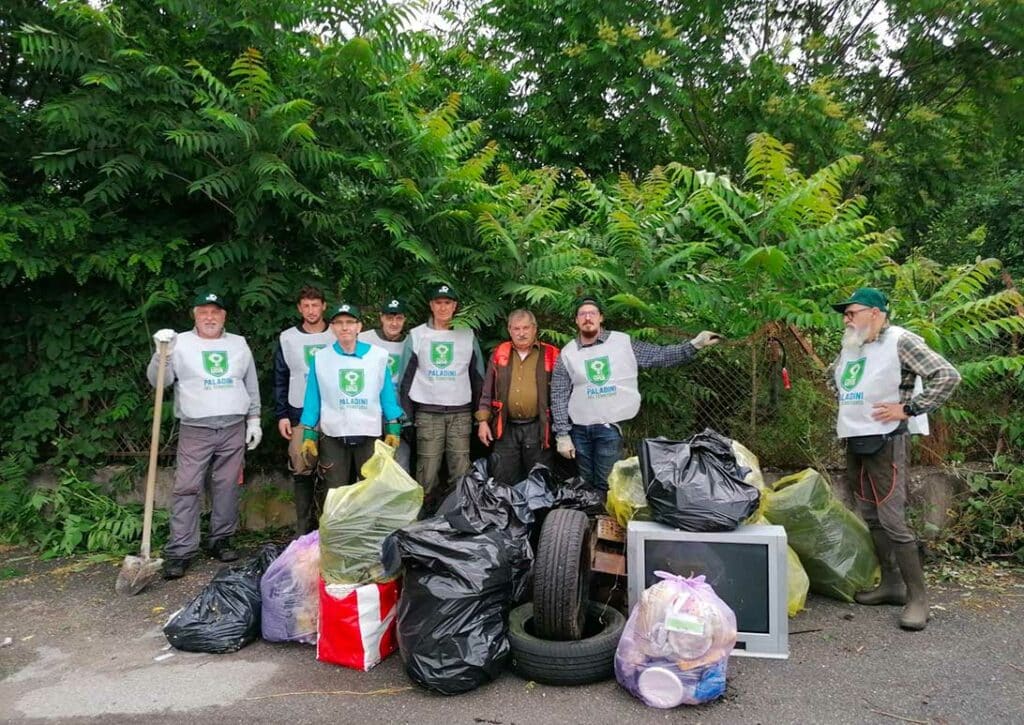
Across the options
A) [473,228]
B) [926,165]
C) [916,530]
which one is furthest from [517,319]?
[926,165]

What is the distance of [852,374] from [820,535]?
1.05m

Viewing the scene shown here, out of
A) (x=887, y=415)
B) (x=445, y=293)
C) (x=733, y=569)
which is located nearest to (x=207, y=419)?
(x=445, y=293)

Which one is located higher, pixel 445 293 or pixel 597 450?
pixel 445 293

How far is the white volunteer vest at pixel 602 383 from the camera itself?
5.23 m

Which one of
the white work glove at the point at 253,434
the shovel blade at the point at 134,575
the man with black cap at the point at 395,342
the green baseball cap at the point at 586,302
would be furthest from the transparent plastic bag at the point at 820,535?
the shovel blade at the point at 134,575

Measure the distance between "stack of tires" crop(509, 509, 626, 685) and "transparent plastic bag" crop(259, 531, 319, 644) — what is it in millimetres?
1230

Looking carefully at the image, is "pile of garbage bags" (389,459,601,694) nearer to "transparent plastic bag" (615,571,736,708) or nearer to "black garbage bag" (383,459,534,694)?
"black garbage bag" (383,459,534,694)

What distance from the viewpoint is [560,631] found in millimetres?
3627

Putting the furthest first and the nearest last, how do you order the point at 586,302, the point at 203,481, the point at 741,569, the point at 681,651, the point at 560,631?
the point at 203,481, the point at 586,302, the point at 741,569, the point at 560,631, the point at 681,651

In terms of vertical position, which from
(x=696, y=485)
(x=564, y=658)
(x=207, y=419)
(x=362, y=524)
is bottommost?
(x=564, y=658)

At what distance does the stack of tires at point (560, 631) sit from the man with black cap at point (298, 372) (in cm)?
266

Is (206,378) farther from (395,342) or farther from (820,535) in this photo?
(820,535)

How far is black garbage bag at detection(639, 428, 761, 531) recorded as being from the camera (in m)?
3.82

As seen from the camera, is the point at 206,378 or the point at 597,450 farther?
the point at 206,378
